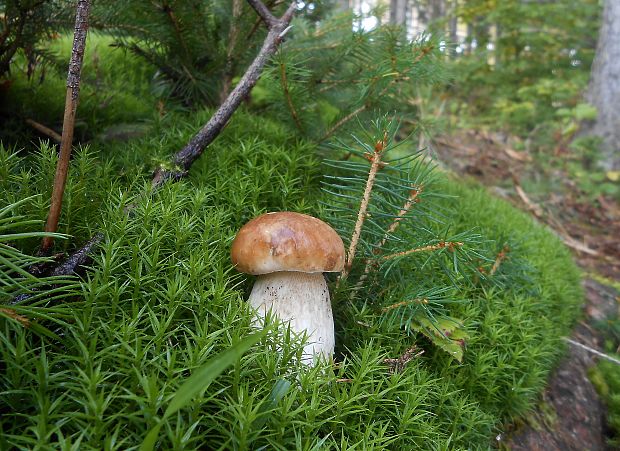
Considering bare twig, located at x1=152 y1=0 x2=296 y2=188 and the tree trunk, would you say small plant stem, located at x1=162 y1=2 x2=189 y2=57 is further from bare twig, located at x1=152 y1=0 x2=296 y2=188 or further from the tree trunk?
the tree trunk

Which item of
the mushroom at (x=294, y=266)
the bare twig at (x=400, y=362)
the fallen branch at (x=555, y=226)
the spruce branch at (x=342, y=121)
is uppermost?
the spruce branch at (x=342, y=121)

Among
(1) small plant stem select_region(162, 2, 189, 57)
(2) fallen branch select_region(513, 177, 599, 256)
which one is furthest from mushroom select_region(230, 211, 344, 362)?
(2) fallen branch select_region(513, 177, 599, 256)

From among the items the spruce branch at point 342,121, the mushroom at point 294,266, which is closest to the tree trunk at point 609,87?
the spruce branch at point 342,121

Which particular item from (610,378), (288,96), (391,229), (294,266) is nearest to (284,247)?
(294,266)

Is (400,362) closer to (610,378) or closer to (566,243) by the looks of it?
(610,378)

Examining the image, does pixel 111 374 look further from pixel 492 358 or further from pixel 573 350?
pixel 573 350

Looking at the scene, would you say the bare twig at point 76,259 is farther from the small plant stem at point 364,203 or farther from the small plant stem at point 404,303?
the small plant stem at point 404,303

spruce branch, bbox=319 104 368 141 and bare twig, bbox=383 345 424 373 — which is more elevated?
spruce branch, bbox=319 104 368 141
